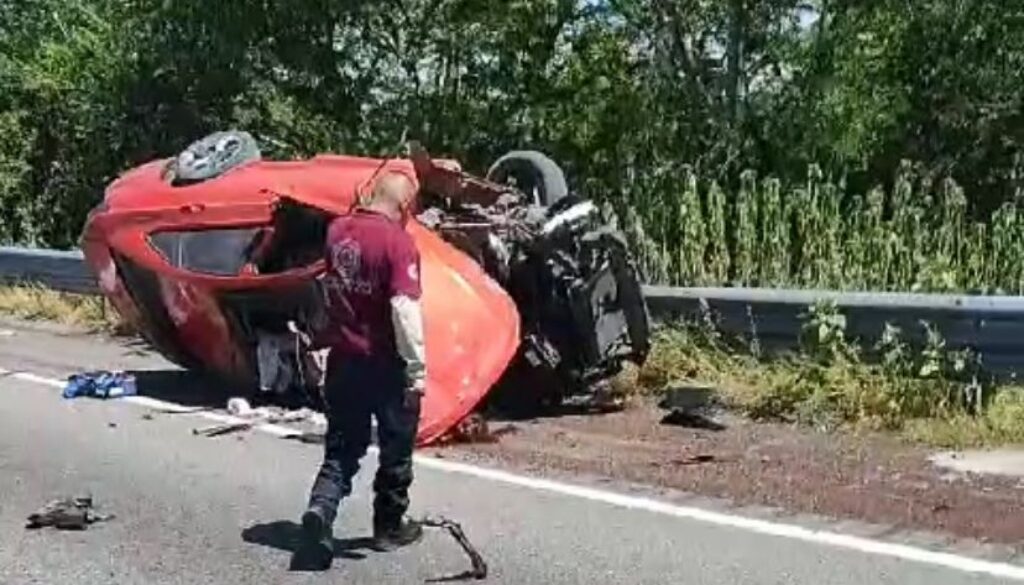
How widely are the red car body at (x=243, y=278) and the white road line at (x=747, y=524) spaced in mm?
660

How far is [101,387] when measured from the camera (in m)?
11.5

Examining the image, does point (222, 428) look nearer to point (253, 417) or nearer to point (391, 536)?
point (253, 417)

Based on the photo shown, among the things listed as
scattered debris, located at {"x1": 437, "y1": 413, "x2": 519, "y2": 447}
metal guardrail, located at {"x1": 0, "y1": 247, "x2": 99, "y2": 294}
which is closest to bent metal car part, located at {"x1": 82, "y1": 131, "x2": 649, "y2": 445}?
scattered debris, located at {"x1": 437, "y1": 413, "x2": 519, "y2": 447}

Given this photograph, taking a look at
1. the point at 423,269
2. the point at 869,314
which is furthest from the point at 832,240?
the point at 423,269

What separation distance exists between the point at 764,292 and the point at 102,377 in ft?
14.4

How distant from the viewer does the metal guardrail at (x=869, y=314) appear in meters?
9.23

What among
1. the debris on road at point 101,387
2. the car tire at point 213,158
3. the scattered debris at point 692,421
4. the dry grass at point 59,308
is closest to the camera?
the scattered debris at point 692,421

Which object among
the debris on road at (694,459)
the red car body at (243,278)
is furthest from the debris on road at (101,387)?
the debris on road at (694,459)

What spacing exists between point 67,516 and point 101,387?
3899mm

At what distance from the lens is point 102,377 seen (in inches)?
462

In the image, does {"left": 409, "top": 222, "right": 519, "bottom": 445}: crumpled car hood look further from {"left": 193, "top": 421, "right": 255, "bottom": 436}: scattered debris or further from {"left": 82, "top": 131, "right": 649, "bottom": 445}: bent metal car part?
{"left": 193, "top": 421, "right": 255, "bottom": 436}: scattered debris

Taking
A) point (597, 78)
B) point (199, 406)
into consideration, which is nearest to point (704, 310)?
point (199, 406)

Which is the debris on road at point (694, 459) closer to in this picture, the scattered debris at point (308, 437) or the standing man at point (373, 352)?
the scattered debris at point (308, 437)

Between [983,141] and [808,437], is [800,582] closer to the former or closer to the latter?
[808,437]
